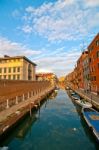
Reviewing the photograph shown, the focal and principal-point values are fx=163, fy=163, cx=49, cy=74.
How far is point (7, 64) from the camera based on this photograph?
74062 millimetres

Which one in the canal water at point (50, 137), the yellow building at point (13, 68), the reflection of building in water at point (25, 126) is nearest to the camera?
the canal water at point (50, 137)

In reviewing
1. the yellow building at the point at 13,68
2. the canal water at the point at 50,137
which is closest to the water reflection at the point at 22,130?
the canal water at the point at 50,137

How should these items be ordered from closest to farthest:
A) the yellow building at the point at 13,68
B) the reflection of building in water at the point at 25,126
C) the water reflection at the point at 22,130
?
the water reflection at the point at 22,130 < the reflection of building in water at the point at 25,126 < the yellow building at the point at 13,68

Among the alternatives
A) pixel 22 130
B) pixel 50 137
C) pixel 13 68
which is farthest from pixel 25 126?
pixel 13 68

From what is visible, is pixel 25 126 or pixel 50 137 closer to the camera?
pixel 50 137

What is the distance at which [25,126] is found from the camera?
2630 centimetres

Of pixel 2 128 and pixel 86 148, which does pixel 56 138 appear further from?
pixel 2 128

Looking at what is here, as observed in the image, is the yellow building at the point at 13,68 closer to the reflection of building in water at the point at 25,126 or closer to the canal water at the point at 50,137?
the reflection of building in water at the point at 25,126

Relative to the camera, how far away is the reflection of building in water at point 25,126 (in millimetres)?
22461

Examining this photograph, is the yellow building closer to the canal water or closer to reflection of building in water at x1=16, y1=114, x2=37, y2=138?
reflection of building in water at x1=16, y1=114, x2=37, y2=138

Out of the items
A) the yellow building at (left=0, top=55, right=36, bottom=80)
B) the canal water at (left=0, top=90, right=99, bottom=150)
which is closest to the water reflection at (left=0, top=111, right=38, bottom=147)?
the canal water at (left=0, top=90, right=99, bottom=150)

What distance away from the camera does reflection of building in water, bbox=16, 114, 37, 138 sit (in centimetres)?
2246

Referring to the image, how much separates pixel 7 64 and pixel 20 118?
168 ft

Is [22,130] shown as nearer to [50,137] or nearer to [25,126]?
[25,126]
